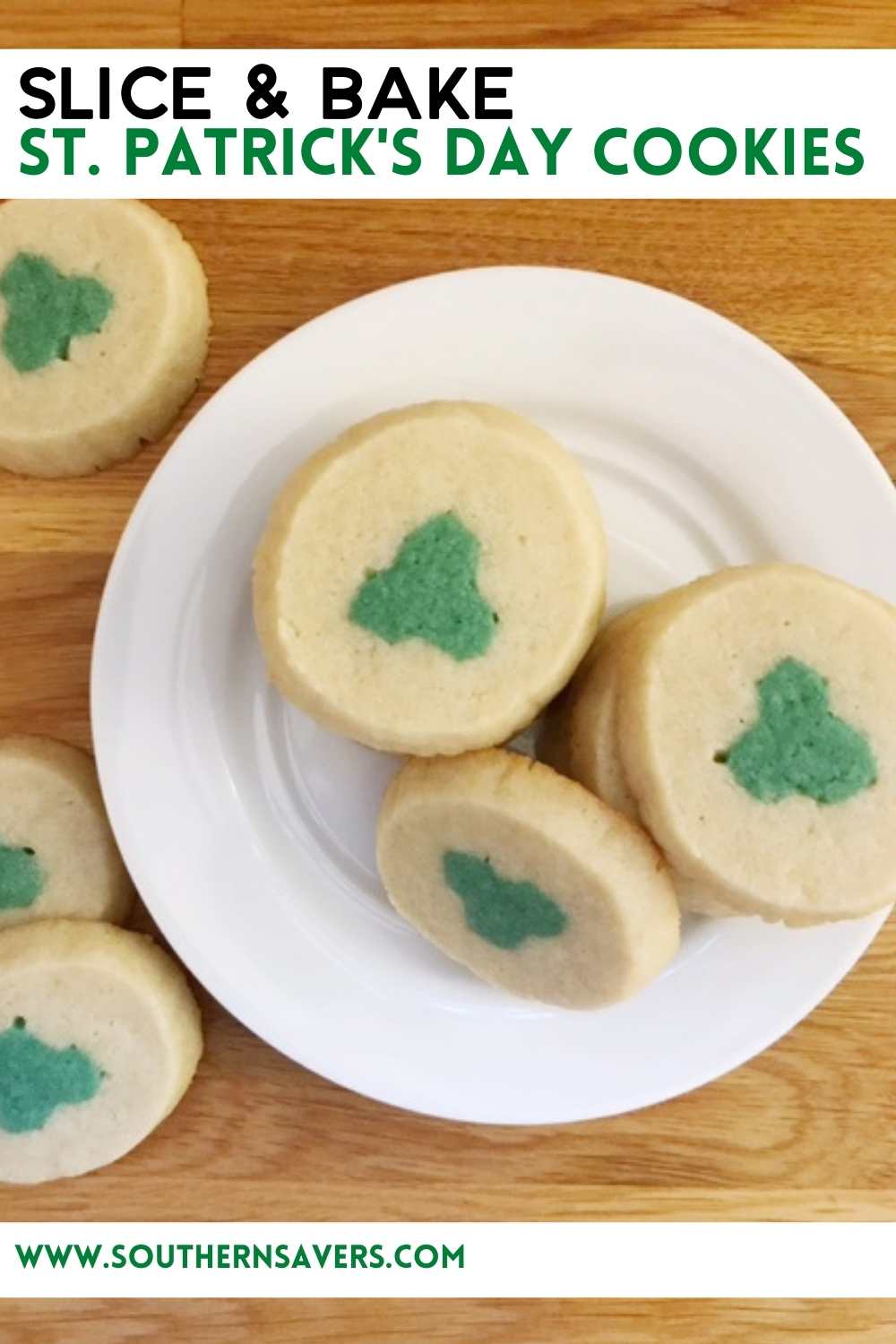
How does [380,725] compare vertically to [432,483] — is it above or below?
below

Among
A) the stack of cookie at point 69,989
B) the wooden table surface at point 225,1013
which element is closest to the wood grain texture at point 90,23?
the wooden table surface at point 225,1013

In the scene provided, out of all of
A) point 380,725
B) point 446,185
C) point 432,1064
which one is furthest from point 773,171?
point 432,1064

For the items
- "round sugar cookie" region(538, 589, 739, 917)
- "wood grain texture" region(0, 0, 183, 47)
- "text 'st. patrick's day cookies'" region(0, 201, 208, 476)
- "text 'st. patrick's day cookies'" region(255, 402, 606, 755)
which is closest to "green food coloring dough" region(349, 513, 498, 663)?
"text 'st. patrick's day cookies'" region(255, 402, 606, 755)

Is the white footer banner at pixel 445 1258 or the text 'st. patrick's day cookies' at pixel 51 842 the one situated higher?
the text 'st. patrick's day cookies' at pixel 51 842

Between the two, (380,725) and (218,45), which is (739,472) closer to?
(380,725)

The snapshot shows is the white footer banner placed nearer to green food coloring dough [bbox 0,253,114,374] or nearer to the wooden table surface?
the wooden table surface

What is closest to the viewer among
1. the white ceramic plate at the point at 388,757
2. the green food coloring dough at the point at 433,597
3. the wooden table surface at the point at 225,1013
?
the green food coloring dough at the point at 433,597

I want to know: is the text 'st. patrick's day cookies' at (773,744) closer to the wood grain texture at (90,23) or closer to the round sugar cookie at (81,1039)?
the round sugar cookie at (81,1039)
